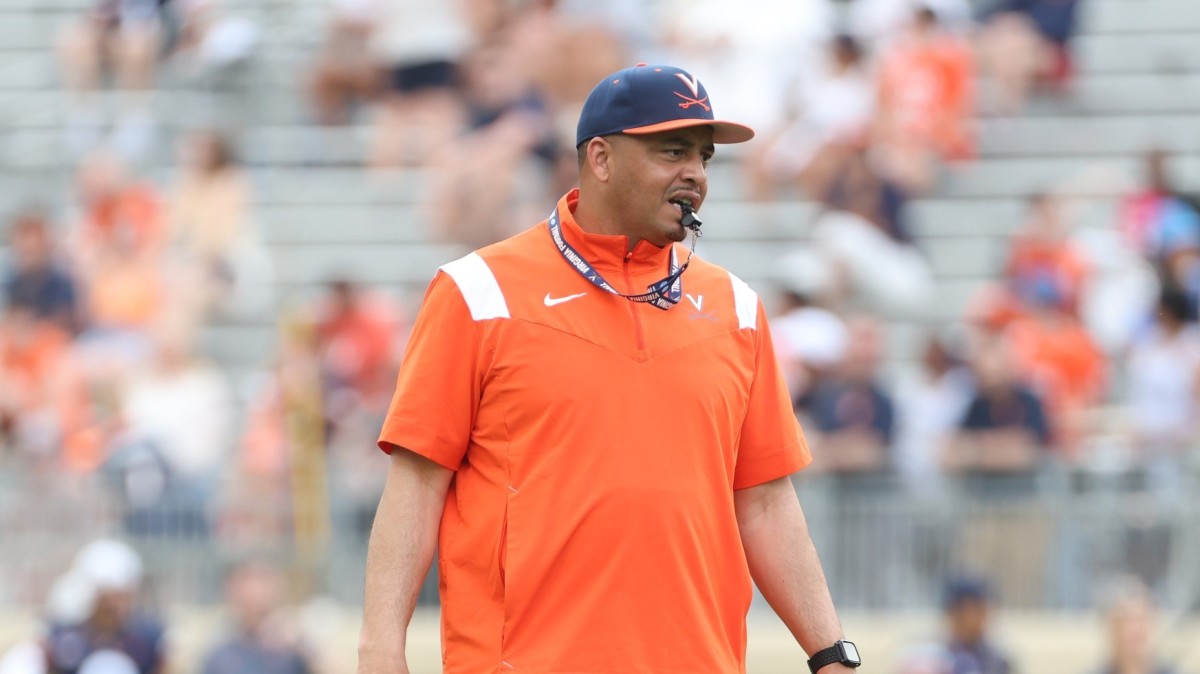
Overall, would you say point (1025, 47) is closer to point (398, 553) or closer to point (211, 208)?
point (211, 208)

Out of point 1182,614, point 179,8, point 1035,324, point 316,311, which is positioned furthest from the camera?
point 179,8

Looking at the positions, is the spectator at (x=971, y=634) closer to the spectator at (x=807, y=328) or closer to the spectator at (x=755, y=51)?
the spectator at (x=807, y=328)

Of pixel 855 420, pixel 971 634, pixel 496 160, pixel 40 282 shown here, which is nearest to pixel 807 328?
pixel 855 420

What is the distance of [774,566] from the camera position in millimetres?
4402

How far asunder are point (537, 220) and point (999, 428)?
281cm

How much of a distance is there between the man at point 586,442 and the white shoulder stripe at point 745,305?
90 millimetres

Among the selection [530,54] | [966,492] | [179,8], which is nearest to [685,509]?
[966,492]

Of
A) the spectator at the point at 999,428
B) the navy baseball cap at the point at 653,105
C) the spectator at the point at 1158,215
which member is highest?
the navy baseball cap at the point at 653,105

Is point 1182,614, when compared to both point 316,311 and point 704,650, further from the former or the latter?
point 704,650

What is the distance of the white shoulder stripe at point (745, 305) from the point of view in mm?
4402

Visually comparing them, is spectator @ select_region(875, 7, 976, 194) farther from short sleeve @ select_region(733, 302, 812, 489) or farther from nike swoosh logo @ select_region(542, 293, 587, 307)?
nike swoosh logo @ select_region(542, 293, 587, 307)

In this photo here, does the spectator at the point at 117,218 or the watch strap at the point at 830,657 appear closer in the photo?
the watch strap at the point at 830,657

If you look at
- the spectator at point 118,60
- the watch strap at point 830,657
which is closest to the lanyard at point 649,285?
A: the watch strap at point 830,657

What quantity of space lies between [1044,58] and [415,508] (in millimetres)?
10862
